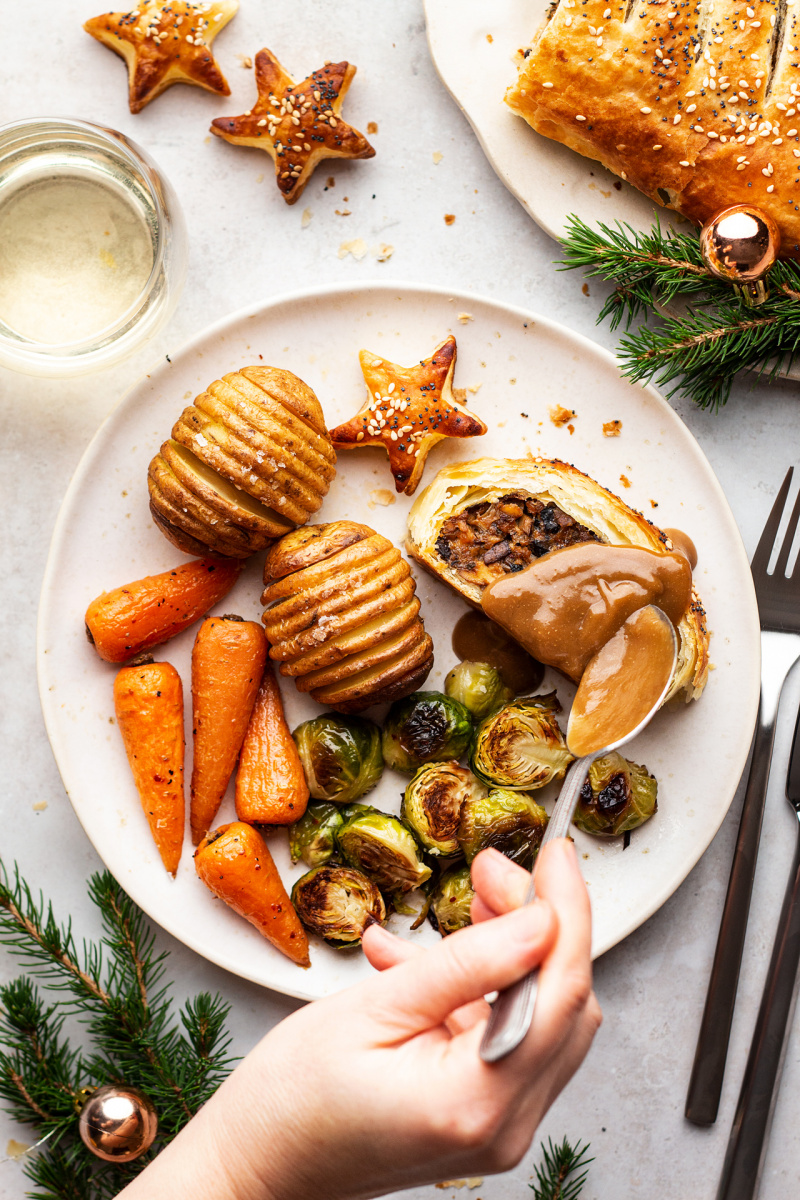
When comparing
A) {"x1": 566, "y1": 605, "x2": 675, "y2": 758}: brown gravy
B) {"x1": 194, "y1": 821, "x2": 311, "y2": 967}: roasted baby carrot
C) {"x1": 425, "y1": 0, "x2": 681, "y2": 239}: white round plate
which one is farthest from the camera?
A: {"x1": 425, "y1": 0, "x2": 681, "y2": 239}: white round plate

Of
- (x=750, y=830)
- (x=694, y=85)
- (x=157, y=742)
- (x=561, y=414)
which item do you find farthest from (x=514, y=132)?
(x=750, y=830)

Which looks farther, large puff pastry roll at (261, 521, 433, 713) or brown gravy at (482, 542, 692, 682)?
large puff pastry roll at (261, 521, 433, 713)

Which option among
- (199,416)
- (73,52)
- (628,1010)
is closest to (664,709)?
(628,1010)

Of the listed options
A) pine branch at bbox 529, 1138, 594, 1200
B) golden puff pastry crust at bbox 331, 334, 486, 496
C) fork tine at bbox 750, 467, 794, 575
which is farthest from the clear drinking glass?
pine branch at bbox 529, 1138, 594, 1200

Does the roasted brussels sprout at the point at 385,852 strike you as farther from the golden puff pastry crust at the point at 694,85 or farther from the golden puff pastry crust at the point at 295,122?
the golden puff pastry crust at the point at 694,85

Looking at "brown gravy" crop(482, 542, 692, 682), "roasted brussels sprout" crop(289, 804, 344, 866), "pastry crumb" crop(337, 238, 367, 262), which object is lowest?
"roasted brussels sprout" crop(289, 804, 344, 866)

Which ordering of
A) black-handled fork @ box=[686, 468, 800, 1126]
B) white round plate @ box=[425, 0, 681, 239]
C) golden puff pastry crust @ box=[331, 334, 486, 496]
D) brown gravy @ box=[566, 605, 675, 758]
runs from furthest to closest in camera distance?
black-handled fork @ box=[686, 468, 800, 1126] < white round plate @ box=[425, 0, 681, 239] < golden puff pastry crust @ box=[331, 334, 486, 496] < brown gravy @ box=[566, 605, 675, 758]

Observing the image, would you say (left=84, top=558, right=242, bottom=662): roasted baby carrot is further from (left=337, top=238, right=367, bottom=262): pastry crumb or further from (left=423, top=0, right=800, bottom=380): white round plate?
(left=423, top=0, right=800, bottom=380): white round plate
